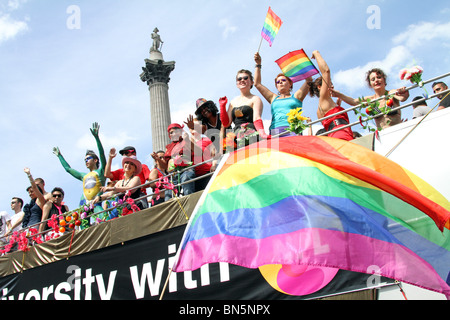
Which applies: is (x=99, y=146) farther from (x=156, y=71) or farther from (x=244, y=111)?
(x=156, y=71)

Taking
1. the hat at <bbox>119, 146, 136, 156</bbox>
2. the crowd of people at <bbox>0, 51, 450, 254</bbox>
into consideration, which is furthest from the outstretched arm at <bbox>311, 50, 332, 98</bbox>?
the hat at <bbox>119, 146, 136, 156</bbox>

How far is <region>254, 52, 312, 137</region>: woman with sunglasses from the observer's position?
304 inches

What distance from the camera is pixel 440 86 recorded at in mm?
7645

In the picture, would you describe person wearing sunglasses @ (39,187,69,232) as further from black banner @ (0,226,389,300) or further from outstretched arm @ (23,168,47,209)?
black banner @ (0,226,389,300)

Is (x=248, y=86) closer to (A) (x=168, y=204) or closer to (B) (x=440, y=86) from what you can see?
(A) (x=168, y=204)

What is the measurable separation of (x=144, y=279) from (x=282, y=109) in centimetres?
→ 390

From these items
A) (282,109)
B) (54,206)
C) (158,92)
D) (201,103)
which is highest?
(158,92)

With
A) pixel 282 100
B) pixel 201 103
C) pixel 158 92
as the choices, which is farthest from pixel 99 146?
pixel 158 92

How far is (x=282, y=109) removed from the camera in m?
7.77

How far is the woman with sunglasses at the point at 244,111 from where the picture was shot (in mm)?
7752

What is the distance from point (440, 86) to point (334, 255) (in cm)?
480
